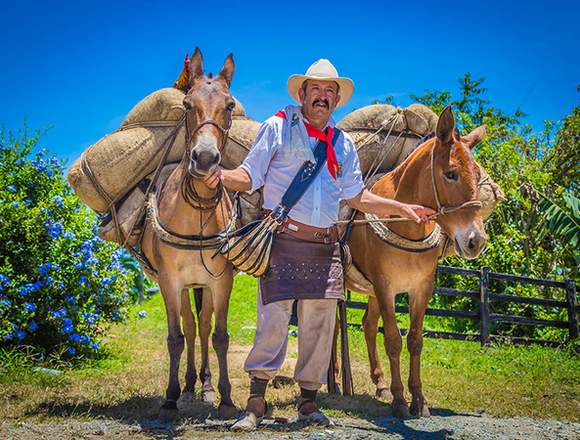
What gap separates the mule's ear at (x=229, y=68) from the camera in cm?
506

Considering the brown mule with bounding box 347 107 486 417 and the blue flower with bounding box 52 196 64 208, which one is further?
the blue flower with bounding box 52 196 64 208

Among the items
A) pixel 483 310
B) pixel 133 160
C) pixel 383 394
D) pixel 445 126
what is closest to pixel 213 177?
pixel 133 160

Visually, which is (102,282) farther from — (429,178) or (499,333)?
(499,333)

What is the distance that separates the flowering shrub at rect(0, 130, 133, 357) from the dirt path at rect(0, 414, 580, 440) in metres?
3.08

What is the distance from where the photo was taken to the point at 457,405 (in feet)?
20.1

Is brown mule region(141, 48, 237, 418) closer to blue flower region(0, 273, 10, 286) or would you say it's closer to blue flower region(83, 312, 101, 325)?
blue flower region(0, 273, 10, 286)

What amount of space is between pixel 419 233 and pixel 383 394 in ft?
6.90

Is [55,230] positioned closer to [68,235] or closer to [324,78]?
[68,235]

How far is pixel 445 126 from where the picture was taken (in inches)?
199

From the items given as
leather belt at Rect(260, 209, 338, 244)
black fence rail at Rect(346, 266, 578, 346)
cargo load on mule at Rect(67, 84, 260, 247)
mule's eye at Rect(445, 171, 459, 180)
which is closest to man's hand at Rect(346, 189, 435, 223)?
mule's eye at Rect(445, 171, 459, 180)

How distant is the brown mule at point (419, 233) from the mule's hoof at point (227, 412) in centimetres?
148

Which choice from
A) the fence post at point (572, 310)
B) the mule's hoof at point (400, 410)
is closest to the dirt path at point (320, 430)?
the mule's hoof at point (400, 410)

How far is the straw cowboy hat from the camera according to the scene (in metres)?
4.68

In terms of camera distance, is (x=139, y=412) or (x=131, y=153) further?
(x=131, y=153)
